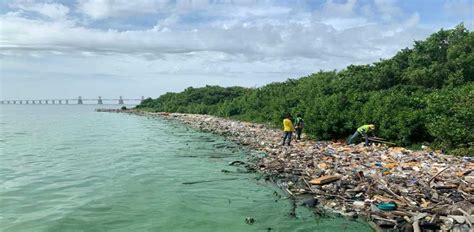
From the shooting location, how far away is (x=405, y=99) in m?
25.6

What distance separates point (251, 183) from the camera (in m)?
16.8

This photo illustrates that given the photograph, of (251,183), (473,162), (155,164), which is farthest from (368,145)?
(155,164)

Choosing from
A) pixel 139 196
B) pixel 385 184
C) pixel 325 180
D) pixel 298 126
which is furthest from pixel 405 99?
pixel 139 196

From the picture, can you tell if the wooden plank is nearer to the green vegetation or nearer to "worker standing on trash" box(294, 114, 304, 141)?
the green vegetation

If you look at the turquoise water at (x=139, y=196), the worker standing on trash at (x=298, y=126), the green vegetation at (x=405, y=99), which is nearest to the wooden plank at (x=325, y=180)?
the turquoise water at (x=139, y=196)

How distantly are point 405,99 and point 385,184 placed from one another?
13.5 m

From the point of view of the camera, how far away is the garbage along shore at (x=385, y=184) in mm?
10883

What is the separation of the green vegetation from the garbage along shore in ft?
6.65

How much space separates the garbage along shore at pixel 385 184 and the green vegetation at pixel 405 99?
2.03 metres

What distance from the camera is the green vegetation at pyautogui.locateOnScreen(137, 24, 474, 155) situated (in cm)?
2105

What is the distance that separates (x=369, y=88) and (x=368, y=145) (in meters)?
16.0

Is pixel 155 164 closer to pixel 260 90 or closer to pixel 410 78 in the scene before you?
pixel 410 78

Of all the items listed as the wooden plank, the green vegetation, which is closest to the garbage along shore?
the wooden plank

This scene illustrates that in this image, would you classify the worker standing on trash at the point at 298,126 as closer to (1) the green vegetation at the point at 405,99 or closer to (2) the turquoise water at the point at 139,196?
(1) the green vegetation at the point at 405,99
